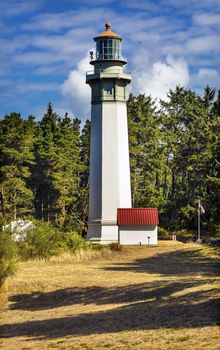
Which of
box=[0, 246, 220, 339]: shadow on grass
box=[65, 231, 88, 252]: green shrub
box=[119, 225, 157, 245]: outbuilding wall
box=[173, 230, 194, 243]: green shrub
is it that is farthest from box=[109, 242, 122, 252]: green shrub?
box=[0, 246, 220, 339]: shadow on grass

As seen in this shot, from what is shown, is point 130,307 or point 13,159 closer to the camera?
point 130,307

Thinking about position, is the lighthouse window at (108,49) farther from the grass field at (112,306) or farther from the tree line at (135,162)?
the grass field at (112,306)

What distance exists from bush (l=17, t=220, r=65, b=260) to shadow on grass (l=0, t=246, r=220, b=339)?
10295 millimetres

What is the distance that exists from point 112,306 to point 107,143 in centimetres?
2749

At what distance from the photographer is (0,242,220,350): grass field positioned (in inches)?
750

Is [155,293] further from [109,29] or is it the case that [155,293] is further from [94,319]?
[109,29]

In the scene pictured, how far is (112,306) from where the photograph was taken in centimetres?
2531

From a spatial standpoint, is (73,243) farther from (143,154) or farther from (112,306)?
(143,154)

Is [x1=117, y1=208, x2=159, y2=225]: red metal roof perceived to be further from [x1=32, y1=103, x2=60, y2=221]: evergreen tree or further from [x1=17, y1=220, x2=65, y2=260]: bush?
[x1=32, y1=103, x2=60, y2=221]: evergreen tree

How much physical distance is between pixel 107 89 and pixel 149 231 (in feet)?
38.0

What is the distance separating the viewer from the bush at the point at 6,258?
29.6 metres

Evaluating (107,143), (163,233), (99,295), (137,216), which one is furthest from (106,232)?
(99,295)

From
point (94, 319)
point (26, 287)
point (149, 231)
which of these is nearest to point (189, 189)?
point (149, 231)

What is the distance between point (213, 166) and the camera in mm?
66062
